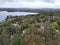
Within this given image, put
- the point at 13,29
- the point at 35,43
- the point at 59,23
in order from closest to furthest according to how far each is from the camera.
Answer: the point at 35,43, the point at 13,29, the point at 59,23

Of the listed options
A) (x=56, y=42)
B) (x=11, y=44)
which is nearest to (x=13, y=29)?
(x=11, y=44)

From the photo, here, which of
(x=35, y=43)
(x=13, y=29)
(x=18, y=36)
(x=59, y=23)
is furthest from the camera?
(x=59, y=23)

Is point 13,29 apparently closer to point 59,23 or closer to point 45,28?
point 45,28

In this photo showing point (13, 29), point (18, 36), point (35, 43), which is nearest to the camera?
point (35, 43)

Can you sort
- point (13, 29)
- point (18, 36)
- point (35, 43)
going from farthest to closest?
point (13, 29), point (18, 36), point (35, 43)

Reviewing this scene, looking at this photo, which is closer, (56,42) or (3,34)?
(56,42)

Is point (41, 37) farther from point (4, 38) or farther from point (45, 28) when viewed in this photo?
point (4, 38)

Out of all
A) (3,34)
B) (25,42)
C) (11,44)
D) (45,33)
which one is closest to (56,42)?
(45,33)

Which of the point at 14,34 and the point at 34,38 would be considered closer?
the point at 34,38
